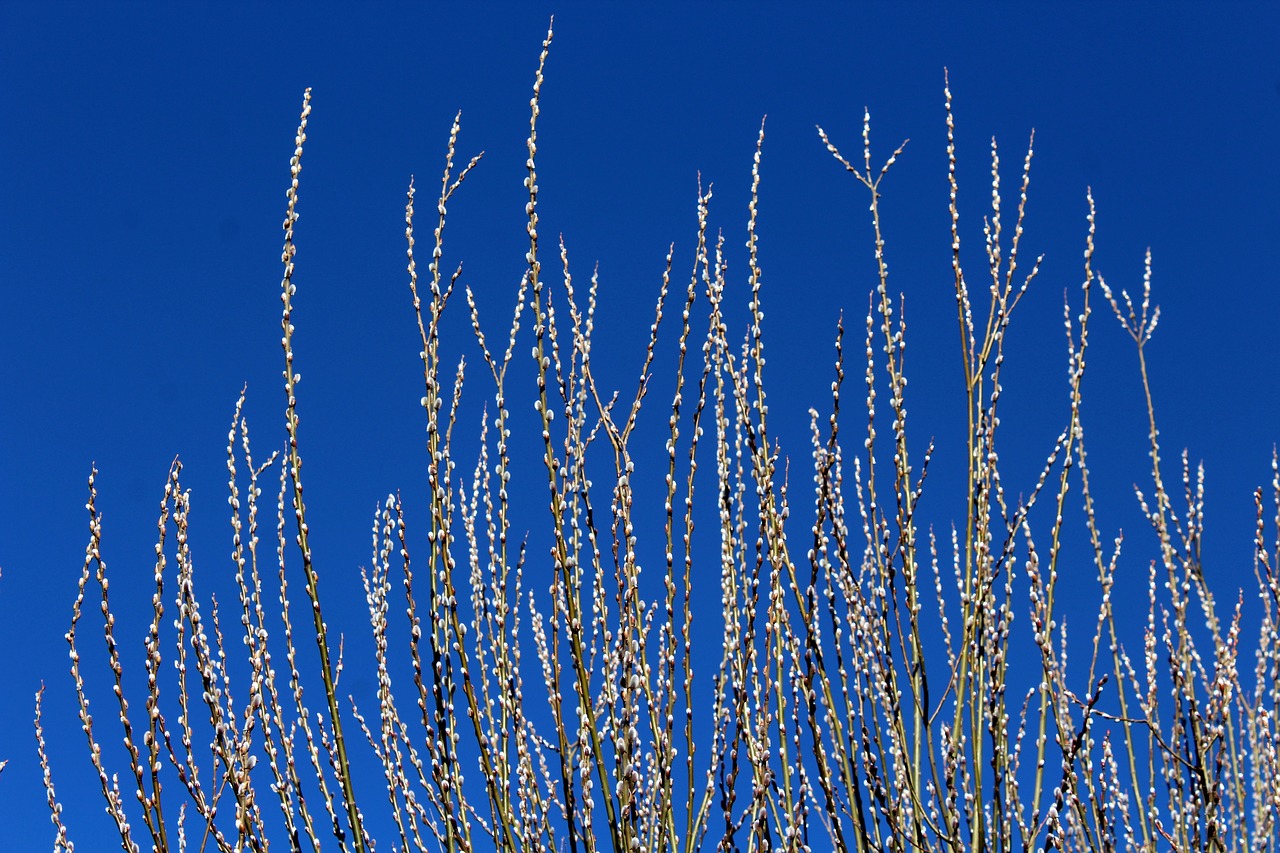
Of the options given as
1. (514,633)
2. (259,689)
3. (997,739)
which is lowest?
(997,739)

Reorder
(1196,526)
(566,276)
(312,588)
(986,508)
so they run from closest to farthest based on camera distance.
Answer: (312,588) → (986,508) → (566,276) → (1196,526)

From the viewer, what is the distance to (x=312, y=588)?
188cm

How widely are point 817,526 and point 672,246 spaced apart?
0.66 metres

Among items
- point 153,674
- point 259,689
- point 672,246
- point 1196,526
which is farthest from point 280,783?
point 1196,526

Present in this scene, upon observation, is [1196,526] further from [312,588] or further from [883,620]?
[312,588]

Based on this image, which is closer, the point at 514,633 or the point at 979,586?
the point at 979,586

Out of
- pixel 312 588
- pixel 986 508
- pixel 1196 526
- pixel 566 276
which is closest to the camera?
pixel 312 588

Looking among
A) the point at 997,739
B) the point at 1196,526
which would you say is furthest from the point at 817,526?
the point at 1196,526

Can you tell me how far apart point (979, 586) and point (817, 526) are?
316mm

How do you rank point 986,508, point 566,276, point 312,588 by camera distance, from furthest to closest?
point 566,276 → point 986,508 → point 312,588

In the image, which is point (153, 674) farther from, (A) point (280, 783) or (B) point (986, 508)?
(B) point (986, 508)

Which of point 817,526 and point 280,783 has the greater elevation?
point 817,526

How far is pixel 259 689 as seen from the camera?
6.66 ft

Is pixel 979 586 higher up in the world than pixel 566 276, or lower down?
lower down
